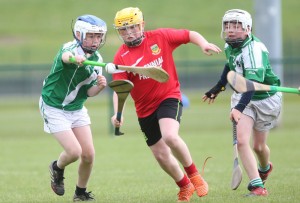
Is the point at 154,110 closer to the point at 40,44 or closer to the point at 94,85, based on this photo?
the point at 94,85

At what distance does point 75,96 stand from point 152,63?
91 cm

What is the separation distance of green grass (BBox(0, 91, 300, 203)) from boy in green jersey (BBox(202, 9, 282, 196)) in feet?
1.54

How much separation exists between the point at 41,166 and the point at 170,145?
182 inches

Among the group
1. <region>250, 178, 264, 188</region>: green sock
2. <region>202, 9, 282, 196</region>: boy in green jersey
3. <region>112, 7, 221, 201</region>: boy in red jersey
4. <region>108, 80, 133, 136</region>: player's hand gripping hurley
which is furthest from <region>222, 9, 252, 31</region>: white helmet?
<region>250, 178, 264, 188</region>: green sock

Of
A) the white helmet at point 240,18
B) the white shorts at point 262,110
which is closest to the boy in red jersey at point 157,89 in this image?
the white helmet at point 240,18

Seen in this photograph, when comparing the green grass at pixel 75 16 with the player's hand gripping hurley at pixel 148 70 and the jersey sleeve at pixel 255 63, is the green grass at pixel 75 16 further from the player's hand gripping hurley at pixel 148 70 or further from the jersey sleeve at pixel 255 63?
the player's hand gripping hurley at pixel 148 70

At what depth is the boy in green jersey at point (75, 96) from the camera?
7691 mm

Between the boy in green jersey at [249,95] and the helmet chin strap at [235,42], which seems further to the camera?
the helmet chin strap at [235,42]

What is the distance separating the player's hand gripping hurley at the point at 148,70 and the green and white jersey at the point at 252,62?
0.85 meters

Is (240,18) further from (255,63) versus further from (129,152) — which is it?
(129,152)

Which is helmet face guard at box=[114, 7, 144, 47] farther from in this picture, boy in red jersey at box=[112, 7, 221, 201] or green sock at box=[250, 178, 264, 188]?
green sock at box=[250, 178, 264, 188]

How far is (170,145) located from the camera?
7410 millimetres

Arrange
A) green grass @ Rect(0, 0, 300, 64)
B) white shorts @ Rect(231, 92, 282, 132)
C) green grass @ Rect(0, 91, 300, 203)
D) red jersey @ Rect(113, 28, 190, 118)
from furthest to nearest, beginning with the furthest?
green grass @ Rect(0, 0, 300, 64) → green grass @ Rect(0, 91, 300, 203) → white shorts @ Rect(231, 92, 282, 132) → red jersey @ Rect(113, 28, 190, 118)

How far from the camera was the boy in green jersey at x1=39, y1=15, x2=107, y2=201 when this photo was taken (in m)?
7.69
